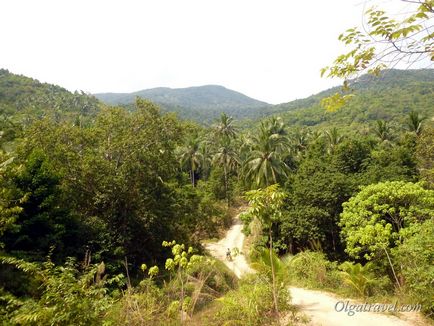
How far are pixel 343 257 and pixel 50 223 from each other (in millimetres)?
14454

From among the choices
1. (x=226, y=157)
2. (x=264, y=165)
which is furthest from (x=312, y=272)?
(x=226, y=157)

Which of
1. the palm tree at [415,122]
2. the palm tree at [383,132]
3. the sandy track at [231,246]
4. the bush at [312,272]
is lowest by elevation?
the sandy track at [231,246]

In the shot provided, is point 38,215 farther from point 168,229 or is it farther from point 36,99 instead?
point 36,99

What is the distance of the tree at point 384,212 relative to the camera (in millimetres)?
10979

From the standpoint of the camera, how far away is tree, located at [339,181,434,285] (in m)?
11.0

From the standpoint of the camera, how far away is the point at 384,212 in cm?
1215

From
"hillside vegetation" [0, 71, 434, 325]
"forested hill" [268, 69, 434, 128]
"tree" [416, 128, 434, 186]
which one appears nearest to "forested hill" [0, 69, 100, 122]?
"hillside vegetation" [0, 71, 434, 325]

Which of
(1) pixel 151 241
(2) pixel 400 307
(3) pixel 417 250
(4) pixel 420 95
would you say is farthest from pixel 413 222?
(4) pixel 420 95

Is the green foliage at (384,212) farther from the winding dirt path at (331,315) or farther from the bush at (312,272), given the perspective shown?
the winding dirt path at (331,315)

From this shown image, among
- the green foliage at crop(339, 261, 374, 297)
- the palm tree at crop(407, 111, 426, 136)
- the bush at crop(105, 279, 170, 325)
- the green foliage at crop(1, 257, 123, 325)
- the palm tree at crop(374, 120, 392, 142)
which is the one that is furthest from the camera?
the palm tree at crop(374, 120, 392, 142)

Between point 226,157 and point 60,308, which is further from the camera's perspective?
point 226,157

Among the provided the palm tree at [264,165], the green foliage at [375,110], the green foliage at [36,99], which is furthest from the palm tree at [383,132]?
the green foliage at [36,99]

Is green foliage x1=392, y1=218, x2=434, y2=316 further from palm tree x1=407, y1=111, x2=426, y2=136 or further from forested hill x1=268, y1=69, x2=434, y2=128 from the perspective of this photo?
forested hill x1=268, y1=69, x2=434, y2=128

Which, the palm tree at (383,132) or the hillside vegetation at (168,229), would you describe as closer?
the hillside vegetation at (168,229)
